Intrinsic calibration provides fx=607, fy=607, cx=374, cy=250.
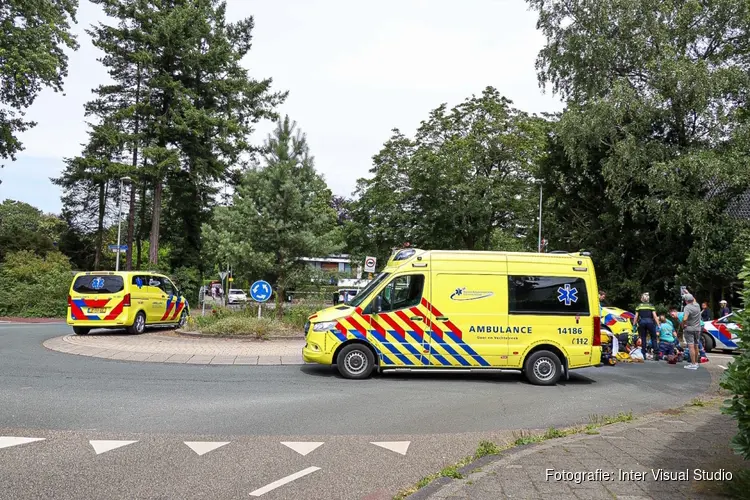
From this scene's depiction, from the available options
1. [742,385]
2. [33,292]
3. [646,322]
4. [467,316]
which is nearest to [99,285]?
[467,316]

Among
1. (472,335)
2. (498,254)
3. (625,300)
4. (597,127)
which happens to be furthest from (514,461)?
(625,300)

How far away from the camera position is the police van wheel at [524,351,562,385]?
36.4ft

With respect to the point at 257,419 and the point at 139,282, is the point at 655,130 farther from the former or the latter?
the point at 257,419

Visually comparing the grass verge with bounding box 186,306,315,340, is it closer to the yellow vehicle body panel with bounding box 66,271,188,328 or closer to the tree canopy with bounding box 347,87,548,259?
the yellow vehicle body panel with bounding box 66,271,188,328

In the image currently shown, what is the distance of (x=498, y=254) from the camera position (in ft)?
37.1

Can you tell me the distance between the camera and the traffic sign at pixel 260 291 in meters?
17.0

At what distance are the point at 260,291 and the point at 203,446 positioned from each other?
1101 centimetres

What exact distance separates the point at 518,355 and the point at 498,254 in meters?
1.88

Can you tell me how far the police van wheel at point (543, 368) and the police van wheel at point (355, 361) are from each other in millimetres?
2891

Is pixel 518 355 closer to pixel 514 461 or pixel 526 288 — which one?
pixel 526 288

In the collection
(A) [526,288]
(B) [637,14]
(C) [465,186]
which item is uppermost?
(B) [637,14]

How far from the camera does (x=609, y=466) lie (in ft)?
17.7

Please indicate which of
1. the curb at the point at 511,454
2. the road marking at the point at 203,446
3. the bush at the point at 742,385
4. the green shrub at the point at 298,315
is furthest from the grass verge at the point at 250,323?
the bush at the point at 742,385

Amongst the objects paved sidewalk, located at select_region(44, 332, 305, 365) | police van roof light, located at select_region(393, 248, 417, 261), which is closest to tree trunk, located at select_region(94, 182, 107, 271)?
paved sidewalk, located at select_region(44, 332, 305, 365)
